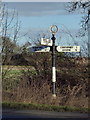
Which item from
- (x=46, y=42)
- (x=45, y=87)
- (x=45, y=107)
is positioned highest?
(x=46, y=42)

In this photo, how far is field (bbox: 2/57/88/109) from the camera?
1325cm

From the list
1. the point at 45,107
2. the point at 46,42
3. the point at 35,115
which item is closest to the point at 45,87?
the point at 46,42

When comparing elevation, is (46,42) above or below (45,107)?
above

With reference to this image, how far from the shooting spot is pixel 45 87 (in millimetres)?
14219

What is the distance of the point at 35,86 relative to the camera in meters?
14.3

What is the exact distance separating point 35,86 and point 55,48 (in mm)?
1930

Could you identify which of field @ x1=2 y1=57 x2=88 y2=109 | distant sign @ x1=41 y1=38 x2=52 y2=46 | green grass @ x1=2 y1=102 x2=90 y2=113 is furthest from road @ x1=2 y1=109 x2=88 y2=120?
distant sign @ x1=41 y1=38 x2=52 y2=46

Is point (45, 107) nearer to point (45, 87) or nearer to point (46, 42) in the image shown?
point (45, 87)

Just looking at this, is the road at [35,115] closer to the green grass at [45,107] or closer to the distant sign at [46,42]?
the green grass at [45,107]

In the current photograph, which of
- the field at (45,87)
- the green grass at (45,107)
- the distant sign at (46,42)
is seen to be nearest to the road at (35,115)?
the green grass at (45,107)

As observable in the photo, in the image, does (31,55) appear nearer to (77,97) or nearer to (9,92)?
(9,92)

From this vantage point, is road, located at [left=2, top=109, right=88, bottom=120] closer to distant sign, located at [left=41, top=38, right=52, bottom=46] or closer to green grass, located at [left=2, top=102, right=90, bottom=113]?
green grass, located at [left=2, top=102, right=90, bottom=113]

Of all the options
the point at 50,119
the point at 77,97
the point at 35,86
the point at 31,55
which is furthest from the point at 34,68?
the point at 50,119

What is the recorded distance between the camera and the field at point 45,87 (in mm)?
13252
